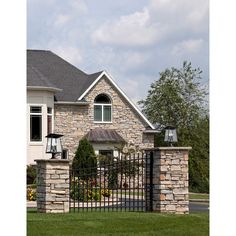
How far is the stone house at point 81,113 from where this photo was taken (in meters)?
24.3

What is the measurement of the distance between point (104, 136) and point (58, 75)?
13.2 ft

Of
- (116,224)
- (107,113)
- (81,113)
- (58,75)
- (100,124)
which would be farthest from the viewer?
(58,75)

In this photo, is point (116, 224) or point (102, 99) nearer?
point (116, 224)

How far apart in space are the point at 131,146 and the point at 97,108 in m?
2.28

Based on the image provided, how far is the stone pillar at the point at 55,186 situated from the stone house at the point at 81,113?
13.9 m

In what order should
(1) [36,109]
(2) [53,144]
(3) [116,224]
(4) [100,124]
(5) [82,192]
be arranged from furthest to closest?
(4) [100,124] < (1) [36,109] < (5) [82,192] < (2) [53,144] < (3) [116,224]

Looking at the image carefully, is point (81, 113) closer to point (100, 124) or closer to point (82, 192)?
point (100, 124)

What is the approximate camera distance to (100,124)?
86.1 ft

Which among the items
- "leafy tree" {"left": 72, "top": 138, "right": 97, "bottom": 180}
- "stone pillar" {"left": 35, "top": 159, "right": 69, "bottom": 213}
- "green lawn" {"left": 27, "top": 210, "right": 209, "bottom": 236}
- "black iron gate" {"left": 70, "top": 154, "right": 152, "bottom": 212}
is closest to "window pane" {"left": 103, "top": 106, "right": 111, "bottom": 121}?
"leafy tree" {"left": 72, "top": 138, "right": 97, "bottom": 180}

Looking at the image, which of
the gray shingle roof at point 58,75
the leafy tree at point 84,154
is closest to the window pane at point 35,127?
the gray shingle roof at point 58,75

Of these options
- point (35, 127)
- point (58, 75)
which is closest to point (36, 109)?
point (35, 127)

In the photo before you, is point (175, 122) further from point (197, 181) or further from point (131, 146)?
point (197, 181)
